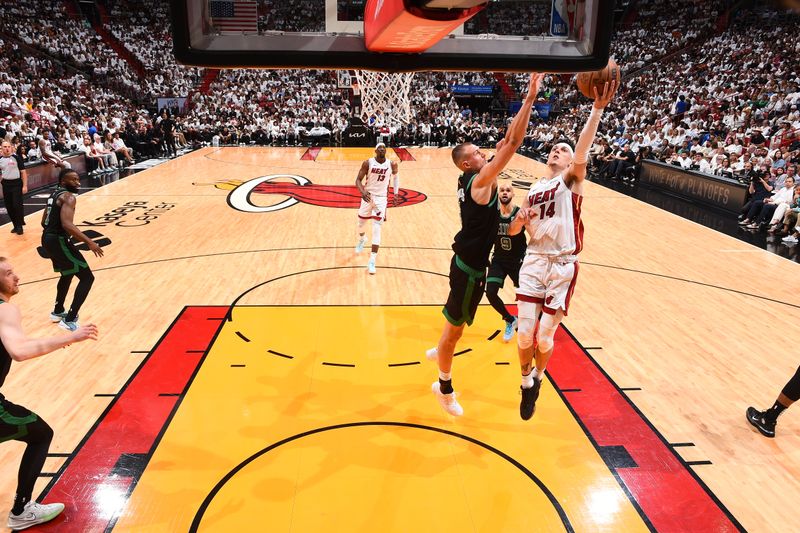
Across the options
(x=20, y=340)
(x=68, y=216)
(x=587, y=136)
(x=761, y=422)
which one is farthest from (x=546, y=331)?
(x=68, y=216)

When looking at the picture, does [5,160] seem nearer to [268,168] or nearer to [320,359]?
[320,359]

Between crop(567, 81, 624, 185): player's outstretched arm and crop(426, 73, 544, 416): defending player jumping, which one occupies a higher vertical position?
crop(567, 81, 624, 185): player's outstretched arm

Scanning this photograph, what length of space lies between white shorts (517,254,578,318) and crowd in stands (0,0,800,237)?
401 inches

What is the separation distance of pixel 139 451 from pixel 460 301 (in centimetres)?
259

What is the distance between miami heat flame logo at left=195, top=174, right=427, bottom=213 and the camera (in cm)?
1274

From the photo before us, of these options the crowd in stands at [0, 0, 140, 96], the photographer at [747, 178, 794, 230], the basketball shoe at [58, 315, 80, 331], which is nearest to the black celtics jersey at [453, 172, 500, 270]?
the basketball shoe at [58, 315, 80, 331]

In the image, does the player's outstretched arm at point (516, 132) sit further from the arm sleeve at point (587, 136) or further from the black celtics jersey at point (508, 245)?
the black celtics jersey at point (508, 245)

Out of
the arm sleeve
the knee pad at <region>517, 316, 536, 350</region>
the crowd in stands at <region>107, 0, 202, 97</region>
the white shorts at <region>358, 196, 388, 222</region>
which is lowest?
the knee pad at <region>517, 316, 536, 350</region>

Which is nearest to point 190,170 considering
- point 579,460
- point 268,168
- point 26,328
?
point 268,168

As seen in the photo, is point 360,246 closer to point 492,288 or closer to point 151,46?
point 492,288

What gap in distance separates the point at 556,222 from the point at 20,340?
3570mm

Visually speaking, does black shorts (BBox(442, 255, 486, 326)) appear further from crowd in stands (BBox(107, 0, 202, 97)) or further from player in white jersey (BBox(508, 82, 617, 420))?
crowd in stands (BBox(107, 0, 202, 97))

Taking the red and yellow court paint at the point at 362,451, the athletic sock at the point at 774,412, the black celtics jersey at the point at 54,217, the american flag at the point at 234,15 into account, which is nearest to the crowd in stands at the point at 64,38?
the black celtics jersey at the point at 54,217

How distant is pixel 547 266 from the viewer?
4.40 metres
